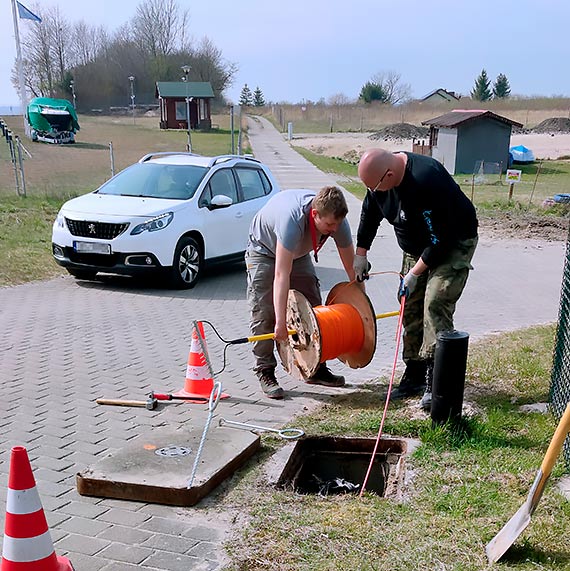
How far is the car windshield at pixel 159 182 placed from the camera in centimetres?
1029

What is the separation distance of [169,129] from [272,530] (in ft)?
197

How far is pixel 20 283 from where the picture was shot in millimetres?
10250

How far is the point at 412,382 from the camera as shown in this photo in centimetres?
562

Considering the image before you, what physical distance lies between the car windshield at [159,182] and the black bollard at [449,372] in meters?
6.35

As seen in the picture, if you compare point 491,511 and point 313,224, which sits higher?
point 313,224

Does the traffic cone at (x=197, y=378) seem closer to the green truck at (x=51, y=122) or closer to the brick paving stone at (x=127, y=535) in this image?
the brick paving stone at (x=127, y=535)

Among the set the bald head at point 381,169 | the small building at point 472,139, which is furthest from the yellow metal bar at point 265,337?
the small building at point 472,139

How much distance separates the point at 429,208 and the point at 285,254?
1098 millimetres

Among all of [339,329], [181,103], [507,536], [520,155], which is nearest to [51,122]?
[181,103]

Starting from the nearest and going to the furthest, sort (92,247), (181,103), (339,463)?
(339,463)
(92,247)
(181,103)

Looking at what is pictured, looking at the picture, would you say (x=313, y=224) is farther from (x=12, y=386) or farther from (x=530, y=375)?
(x=12, y=386)

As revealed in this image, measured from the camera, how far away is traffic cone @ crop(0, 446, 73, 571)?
293 cm

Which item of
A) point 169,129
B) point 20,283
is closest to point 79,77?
point 169,129

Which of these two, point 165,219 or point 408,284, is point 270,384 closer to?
point 408,284
